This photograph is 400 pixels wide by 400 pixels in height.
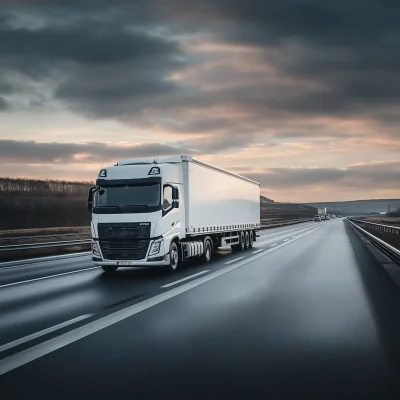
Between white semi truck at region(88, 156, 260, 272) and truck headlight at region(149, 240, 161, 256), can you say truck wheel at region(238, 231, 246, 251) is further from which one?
truck headlight at region(149, 240, 161, 256)

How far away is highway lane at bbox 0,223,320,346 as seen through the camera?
8.52m

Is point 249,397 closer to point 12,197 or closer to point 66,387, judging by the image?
point 66,387

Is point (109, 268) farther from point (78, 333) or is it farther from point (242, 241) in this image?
point (242, 241)

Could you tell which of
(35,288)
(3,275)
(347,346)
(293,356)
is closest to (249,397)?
(293,356)

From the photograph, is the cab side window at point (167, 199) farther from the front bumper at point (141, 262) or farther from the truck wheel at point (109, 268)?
the truck wheel at point (109, 268)

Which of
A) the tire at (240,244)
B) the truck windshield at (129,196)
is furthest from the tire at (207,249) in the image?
the tire at (240,244)

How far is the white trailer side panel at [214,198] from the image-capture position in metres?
17.7

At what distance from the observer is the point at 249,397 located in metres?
4.70

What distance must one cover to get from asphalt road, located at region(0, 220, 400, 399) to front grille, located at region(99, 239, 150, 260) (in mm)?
1406

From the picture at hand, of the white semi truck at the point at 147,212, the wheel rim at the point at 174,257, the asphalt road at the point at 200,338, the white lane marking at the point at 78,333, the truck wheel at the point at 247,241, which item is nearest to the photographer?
the asphalt road at the point at 200,338

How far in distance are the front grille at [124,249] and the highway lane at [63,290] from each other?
23.1 inches

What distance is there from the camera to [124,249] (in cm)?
1532

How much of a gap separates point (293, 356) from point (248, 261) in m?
14.0

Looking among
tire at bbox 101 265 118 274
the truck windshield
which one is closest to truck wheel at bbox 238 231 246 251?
tire at bbox 101 265 118 274
